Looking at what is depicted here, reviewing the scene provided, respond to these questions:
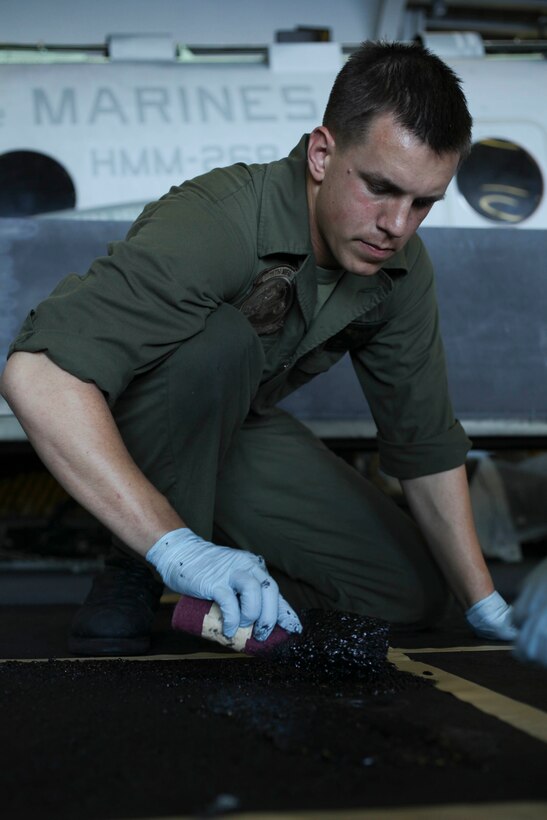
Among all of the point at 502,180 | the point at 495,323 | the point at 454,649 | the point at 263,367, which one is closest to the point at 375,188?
the point at 263,367

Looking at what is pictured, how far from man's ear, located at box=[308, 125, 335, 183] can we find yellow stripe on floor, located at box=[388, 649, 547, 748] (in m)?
0.73

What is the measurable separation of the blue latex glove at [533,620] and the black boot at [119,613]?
2.63 ft

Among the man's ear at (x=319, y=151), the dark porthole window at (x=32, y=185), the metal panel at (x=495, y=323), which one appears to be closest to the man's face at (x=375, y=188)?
the man's ear at (x=319, y=151)

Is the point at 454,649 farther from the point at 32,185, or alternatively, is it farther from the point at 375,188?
the point at 32,185

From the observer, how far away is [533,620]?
28.7 inches

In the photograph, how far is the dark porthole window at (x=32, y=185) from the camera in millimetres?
2596

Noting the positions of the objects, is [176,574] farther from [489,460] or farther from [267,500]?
[489,460]

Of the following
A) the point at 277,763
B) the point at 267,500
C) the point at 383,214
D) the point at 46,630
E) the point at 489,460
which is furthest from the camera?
the point at 489,460

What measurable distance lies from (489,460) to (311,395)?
887 millimetres

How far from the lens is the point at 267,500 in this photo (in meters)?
1.78

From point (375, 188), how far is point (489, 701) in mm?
714

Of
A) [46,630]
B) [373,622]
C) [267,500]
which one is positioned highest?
[373,622]

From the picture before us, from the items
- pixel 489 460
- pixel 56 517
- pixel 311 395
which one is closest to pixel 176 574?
pixel 311 395

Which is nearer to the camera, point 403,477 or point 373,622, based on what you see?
point 373,622
